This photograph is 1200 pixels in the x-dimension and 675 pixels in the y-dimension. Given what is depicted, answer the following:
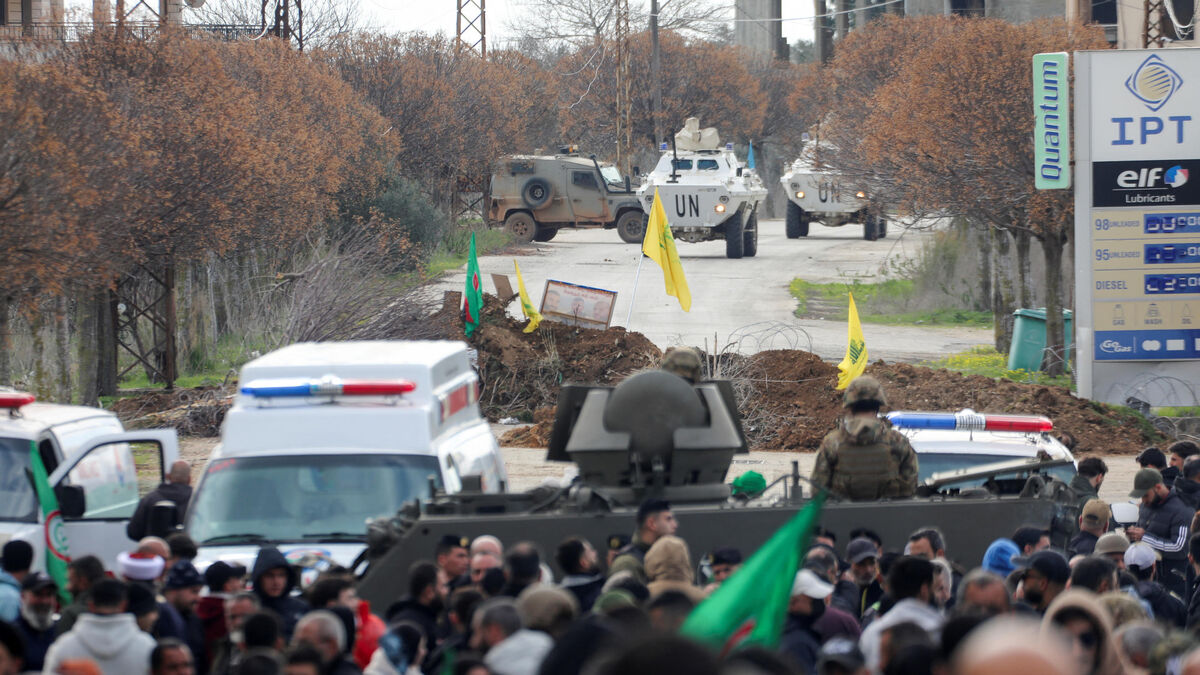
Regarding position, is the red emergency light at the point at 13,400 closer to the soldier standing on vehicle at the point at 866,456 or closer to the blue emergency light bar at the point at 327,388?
the blue emergency light bar at the point at 327,388

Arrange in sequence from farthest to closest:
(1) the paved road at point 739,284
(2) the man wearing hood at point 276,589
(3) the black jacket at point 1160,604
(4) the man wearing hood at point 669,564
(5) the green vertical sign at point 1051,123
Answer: (1) the paved road at point 739,284 < (5) the green vertical sign at point 1051,123 < (3) the black jacket at point 1160,604 < (2) the man wearing hood at point 276,589 < (4) the man wearing hood at point 669,564

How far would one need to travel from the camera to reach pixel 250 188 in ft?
70.7

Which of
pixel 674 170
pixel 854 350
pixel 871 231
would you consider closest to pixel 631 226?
pixel 674 170

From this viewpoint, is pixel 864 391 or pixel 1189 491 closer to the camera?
pixel 864 391

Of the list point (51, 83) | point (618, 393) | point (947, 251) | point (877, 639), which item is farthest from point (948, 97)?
point (877, 639)

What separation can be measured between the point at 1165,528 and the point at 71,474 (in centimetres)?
730

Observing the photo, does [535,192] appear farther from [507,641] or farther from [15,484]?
[507,641]

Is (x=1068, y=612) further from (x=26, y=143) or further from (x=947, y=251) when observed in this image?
(x=947, y=251)

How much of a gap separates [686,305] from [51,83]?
335 inches

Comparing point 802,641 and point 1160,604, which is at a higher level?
point 802,641

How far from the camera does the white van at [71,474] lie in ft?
29.8

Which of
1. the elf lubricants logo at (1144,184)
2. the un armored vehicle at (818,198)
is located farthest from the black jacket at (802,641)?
the un armored vehicle at (818,198)

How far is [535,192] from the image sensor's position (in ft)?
134

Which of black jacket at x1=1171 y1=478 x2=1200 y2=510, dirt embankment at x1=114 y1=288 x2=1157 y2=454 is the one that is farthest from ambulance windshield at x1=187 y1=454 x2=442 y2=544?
dirt embankment at x1=114 y1=288 x2=1157 y2=454
